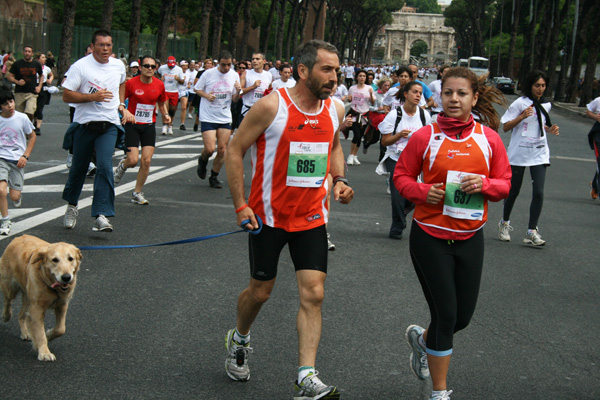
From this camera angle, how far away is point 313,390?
13.4 ft

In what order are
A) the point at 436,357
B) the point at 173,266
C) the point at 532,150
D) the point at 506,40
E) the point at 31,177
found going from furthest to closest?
the point at 506,40 → the point at 31,177 → the point at 532,150 → the point at 173,266 → the point at 436,357

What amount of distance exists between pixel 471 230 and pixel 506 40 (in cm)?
11102

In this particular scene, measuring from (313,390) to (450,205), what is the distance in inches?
46.2

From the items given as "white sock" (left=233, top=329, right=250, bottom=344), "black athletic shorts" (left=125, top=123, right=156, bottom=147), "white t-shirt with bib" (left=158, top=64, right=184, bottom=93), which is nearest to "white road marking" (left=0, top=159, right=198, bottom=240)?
"black athletic shorts" (left=125, top=123, right=156, bottom=147)

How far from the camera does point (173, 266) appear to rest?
24.3 ft

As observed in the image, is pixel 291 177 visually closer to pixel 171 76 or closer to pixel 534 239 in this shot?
pixel 534 239

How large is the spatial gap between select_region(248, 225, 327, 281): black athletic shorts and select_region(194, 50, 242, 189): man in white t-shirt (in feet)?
25.0

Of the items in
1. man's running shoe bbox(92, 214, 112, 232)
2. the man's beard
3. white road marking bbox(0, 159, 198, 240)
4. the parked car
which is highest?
the parked car

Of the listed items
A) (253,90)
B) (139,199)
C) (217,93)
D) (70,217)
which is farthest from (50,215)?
(253,90)

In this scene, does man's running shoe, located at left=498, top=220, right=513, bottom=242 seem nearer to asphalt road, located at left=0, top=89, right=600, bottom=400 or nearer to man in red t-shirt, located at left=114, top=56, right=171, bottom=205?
asphalt road, located at left=0, top=89, right=600, bottom=400

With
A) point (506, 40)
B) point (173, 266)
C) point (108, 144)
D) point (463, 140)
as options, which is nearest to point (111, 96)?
point (108, 144)

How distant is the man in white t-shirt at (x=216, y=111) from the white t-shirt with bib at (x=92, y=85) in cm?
352

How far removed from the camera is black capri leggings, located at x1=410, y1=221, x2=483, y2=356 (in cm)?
428

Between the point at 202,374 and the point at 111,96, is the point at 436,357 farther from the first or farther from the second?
the point at 111,96
